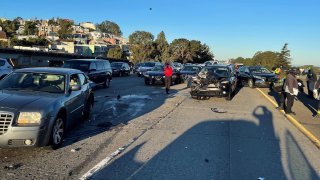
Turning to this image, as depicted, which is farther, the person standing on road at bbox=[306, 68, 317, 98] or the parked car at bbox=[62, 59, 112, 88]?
the parked car at bbox=[62, 59, 112, 88]

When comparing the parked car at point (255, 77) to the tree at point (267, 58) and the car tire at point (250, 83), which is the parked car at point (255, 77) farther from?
the tree at point (267, 58)

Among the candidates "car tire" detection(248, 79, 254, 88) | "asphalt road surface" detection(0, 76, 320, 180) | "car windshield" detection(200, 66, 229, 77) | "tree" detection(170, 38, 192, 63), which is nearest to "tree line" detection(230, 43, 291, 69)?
"tree" detection(170, 38, 192, 63)

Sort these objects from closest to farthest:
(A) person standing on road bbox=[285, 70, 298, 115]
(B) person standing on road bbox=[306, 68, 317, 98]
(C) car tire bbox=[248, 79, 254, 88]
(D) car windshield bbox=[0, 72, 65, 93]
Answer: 1. (D) car windshield bbox=[0, 72, 65, 93]
2. (A) person standing on road bbox=[285, 70, 298, 115]
3. (B) person standing on road bbox=[306, 68, 317, 98]
4. (C) car tire bbox=[248, 79, 254, 88]

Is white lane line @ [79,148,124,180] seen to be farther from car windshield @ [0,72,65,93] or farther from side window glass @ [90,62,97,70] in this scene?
side window glass @ [90,62,97,70]

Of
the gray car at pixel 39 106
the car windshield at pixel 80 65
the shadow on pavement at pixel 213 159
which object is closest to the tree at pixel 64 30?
the car windshield at pixel 80 65

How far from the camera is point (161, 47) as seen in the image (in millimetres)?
106312

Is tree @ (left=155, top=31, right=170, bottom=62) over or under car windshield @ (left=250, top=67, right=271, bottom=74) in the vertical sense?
over

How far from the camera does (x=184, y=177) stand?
229 inches

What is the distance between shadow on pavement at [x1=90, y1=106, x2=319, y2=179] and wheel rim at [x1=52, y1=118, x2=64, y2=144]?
1.38 meters

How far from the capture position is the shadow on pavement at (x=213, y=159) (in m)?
6.00

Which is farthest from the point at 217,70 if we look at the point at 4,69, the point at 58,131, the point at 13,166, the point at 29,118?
the point at 13,166

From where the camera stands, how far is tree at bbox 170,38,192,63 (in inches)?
4555

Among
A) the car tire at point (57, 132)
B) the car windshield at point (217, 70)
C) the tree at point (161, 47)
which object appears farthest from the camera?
the tree at point (161, 47)

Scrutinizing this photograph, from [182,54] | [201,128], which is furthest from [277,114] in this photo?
[182,54]
